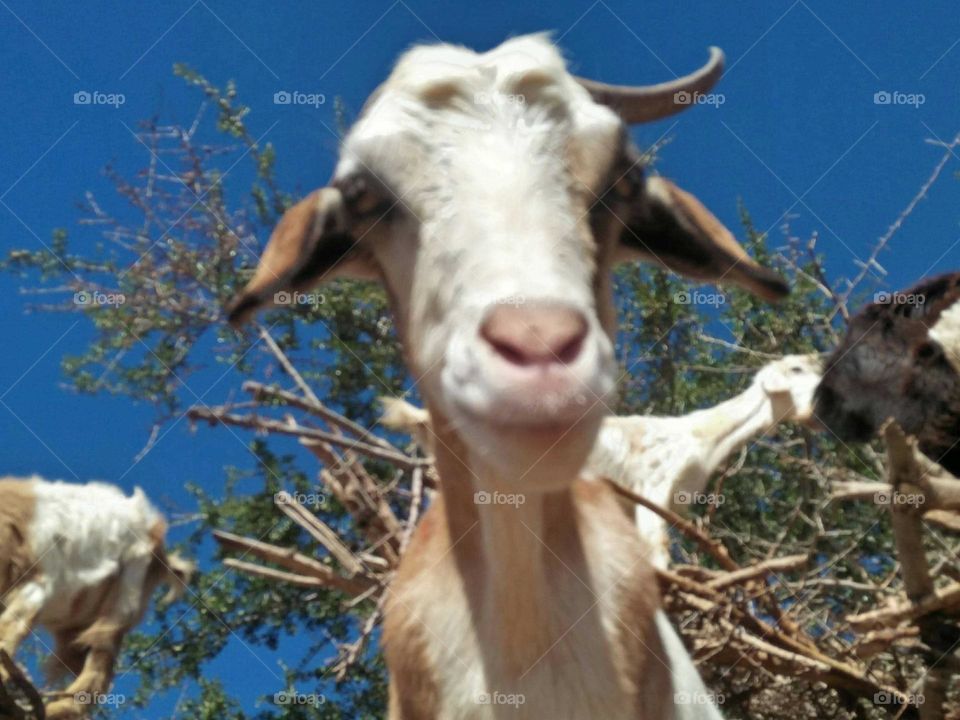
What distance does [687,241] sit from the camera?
2.94 metres

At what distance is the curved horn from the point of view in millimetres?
3426

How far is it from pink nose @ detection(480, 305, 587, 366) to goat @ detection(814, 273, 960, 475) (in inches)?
159

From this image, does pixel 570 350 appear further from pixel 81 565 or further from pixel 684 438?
pixel 81 565

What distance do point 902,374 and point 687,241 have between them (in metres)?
3.65

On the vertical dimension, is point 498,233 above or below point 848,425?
above

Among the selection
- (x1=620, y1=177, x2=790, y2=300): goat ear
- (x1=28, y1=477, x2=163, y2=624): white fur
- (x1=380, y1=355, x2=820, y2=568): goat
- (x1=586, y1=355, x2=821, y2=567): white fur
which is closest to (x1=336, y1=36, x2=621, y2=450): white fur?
(x1=620, y1=177, x2=790, y2=300): goat ear

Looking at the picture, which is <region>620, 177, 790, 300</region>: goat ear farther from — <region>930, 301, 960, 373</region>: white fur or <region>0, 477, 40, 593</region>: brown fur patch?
<region>0, 477, 40, 593</region>: brown fur patch

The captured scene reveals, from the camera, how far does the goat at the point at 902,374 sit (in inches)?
225

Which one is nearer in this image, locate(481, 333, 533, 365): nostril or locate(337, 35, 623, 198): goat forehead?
locate(481, 333, 533, 365): nostril

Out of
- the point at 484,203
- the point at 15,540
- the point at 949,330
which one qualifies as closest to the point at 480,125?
the point at 484,203

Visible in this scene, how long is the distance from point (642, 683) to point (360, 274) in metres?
1.36

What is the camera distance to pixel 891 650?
3955mm

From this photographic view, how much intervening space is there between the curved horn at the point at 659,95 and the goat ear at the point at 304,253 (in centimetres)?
111

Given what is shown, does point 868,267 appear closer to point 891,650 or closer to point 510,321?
point 891,650
